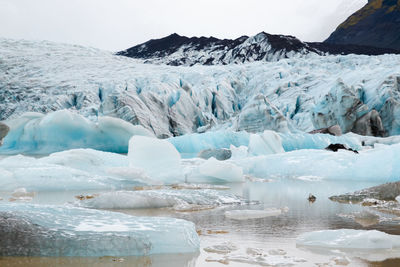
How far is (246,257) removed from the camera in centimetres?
226

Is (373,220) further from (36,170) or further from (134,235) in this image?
(36,170)

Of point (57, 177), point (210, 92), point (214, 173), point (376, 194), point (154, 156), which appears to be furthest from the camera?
point (210, 92)

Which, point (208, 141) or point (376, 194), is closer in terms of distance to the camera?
point (376, 194)

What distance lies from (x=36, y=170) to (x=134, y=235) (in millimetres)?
4180

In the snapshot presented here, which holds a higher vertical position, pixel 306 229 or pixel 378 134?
pixel 378 134

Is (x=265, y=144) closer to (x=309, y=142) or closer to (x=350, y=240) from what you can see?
(x=309, y=142)

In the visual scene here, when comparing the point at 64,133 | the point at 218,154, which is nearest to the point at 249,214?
the point at 218,154

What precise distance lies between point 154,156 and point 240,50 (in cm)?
5180

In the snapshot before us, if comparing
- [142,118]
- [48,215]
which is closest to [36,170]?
[48,215]

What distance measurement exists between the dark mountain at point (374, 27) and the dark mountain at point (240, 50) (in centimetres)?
1479

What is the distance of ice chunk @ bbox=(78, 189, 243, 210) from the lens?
4.09m

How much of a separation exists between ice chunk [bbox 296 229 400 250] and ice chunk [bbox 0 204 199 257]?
708 millimetres

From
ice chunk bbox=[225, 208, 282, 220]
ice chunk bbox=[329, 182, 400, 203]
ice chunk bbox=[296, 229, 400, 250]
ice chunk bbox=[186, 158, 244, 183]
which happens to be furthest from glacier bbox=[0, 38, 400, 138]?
ice chunk bbox=[296, 229, 400, 250]

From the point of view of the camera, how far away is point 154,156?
7.57 meters
